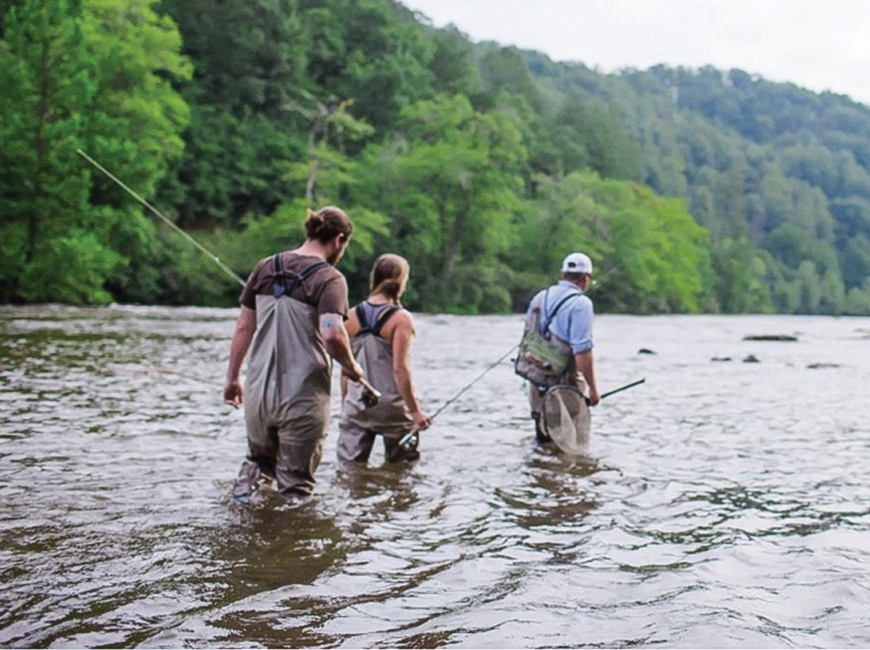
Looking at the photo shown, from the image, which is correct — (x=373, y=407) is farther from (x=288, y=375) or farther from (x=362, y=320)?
(x=288, y=375)

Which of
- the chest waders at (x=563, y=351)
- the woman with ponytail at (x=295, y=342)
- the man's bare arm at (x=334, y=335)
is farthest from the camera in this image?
the chest waders at (x=563, y=351)

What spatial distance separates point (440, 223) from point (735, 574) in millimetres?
57183

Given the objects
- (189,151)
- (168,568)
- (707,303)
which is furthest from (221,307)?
(707,303)

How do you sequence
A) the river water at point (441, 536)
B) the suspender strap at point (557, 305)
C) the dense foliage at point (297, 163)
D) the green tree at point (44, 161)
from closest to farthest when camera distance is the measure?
the river water at point (441, 536)
the suspender strap at point (557, 305)
the green tree at point (44, 161)
the dense foliage at point (297, 163)

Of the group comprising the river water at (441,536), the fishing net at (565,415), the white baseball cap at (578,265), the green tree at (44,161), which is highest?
the green tree at (44,161)

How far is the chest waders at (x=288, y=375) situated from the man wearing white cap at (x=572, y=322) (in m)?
3.26

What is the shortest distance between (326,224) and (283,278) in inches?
17.4

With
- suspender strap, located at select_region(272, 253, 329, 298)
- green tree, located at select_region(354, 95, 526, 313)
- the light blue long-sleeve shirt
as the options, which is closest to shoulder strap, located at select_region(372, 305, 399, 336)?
the light blue long-sleeve shirt

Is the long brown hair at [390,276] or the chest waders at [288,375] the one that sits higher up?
the long brown hair at [390,276]

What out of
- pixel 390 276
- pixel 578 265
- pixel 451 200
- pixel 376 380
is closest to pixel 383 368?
pixel 376 380

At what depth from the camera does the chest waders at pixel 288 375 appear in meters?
5.89

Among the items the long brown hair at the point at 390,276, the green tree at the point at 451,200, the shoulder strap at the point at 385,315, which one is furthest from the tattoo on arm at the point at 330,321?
the green tree at the point at 451,200

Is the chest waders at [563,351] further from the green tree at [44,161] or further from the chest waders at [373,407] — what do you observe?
the green tree at [44,161]

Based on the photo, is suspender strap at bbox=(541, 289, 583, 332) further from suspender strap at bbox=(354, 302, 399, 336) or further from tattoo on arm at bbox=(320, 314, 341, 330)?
tattoo on arm at bbox=(320, 314, 341, 330)
